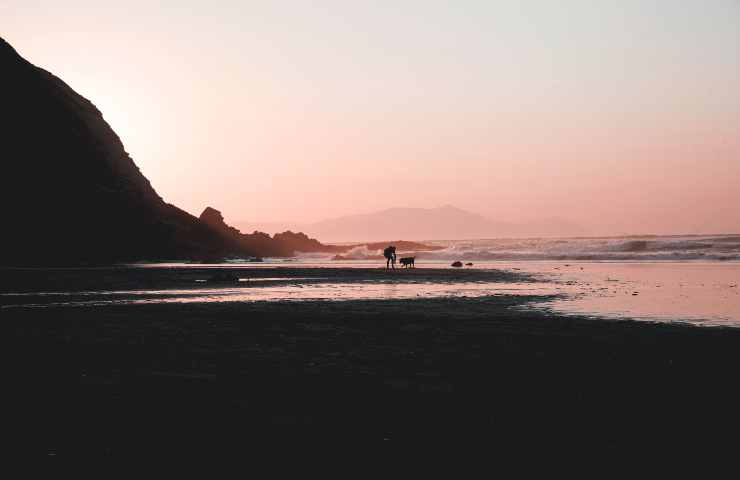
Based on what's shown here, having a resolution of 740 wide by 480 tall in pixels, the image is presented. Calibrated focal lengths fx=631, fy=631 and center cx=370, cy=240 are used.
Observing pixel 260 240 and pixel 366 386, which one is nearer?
pixel 366 386

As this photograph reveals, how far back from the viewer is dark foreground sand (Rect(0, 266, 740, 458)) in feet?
21.4

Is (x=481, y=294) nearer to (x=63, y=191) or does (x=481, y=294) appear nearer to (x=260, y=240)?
(x=63, y=191)

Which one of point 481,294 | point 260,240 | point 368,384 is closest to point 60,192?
point 260,240

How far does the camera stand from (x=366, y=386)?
29.1ft

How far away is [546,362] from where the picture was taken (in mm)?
10664

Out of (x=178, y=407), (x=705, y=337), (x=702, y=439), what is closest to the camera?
(x=702, y=439)

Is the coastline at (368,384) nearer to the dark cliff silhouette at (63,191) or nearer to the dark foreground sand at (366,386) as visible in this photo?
the dark foreground sand at (366,386)

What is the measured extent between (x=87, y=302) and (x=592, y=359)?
1899 centimetres

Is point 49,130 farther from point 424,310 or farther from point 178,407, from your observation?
point 178,407

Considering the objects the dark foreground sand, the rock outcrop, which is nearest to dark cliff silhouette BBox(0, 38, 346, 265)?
the rock outcrop

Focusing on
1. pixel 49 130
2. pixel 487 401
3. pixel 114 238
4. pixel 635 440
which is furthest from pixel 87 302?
pixel 49 130

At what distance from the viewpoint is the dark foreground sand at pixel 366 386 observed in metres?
6.52

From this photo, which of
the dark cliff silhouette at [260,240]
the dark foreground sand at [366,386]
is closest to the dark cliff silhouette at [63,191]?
the dark cliff silhouette at [260,240]

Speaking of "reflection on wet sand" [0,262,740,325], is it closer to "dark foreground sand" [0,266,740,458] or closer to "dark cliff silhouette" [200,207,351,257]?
"dark foreground sand" [0,266,740,458]
